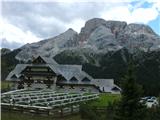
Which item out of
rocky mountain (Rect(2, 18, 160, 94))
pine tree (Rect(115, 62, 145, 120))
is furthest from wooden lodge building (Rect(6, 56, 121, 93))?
rocky mountain (Rect(2, 18, 160, 94))

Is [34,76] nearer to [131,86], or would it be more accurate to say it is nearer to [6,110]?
[6,110]

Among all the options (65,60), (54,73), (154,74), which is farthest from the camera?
(65,60)

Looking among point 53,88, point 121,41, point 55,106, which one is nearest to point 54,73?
point 53,88

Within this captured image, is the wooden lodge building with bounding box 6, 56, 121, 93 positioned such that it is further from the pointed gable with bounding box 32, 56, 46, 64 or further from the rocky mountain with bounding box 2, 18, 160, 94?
the rocky mountain with bounding box 2, 18, 160, 94

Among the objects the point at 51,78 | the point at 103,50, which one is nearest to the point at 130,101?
the point at 51,78

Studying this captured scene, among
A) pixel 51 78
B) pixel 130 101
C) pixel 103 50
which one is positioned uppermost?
pixel 103 50

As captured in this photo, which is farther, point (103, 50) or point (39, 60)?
point (103, 50)

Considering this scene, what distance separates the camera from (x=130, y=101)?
72.9 feet

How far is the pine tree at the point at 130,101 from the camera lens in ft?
72.3

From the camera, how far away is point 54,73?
61469mm

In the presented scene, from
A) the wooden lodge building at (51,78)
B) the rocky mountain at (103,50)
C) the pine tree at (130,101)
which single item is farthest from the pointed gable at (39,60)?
the rocky mountain at (103,50)

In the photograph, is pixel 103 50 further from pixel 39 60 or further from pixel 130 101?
pixel 130 101

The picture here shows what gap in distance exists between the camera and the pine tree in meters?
22.0

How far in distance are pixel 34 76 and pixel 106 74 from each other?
160 feet
